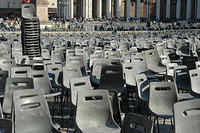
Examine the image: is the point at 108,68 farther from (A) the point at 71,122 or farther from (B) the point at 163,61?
(B) the point at 163,61

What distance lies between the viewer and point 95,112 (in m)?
6.84

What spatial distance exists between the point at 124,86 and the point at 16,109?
12.9ft

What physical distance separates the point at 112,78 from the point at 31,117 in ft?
11.6

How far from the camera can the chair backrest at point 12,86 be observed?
8.05m

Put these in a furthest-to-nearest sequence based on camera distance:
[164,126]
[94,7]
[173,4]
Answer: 1. [173,4]
2. [94,7]
3. [164,126]

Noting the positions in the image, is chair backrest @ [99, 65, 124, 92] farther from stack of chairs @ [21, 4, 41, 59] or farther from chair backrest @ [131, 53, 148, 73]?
stack of chairs @ [21, 4, 41, 59]

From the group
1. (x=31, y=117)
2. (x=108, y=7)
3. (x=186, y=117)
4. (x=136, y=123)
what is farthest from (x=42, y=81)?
(x=108, y=7)

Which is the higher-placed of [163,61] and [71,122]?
[163,61]

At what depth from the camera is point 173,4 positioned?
88.1 m

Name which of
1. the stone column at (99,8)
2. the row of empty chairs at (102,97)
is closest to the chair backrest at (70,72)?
the row of empty chairs at (102,97)

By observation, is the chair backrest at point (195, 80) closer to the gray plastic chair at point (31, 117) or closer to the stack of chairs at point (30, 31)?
the gray plastic chair at point (31, 117)

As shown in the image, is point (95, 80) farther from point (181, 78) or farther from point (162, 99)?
point (162, 99)

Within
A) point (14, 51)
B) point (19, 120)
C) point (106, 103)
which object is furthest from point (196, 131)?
point (14, 51)

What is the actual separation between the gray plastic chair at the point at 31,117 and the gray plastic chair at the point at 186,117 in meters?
2.13
